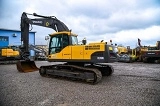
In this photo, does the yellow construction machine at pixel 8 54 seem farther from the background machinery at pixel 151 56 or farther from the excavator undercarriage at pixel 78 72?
the background machinery at pixel 151 56

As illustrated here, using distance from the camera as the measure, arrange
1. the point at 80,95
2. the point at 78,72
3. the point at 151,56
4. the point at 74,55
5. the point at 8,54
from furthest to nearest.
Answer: the point at 151,56
the point at 8,54
the point at 74,55
the point at 78,72
the point at 80,95

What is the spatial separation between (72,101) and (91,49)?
381 cm

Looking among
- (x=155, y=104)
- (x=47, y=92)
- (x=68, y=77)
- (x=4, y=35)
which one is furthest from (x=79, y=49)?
(x=4, y=35)

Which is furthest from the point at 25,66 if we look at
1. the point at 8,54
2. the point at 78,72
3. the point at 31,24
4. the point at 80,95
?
the point at 8,54

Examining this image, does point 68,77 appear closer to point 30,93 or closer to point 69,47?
point 69,47

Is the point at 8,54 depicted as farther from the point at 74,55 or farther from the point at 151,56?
the point at 151,56

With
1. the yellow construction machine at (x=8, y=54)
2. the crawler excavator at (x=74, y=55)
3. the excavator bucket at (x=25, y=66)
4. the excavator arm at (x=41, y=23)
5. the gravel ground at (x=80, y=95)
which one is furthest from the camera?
the yellow construction machine at (x=8, y=54)

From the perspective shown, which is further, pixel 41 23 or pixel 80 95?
pixel 41 23

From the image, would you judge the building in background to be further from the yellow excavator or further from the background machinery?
the background machinery

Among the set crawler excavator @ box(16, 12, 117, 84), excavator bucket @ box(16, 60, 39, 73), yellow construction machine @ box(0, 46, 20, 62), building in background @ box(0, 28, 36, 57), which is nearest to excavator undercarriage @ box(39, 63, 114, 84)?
crawler excavator @ box(16, 12, 117, 84)

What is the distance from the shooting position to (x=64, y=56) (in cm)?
1059

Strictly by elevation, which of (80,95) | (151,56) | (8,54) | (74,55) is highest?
(8,54)

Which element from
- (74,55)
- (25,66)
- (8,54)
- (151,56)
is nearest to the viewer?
(74,55)

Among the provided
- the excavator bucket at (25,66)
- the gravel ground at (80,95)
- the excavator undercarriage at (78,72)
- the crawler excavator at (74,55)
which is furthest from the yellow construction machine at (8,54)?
the gravel ground at (80,95)
